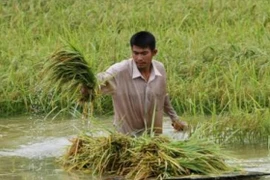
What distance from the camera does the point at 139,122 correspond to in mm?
7160

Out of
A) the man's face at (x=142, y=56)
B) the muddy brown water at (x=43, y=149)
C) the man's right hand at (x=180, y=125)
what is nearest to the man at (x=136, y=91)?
the man's face at (x=142, y=56)

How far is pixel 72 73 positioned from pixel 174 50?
4.16m

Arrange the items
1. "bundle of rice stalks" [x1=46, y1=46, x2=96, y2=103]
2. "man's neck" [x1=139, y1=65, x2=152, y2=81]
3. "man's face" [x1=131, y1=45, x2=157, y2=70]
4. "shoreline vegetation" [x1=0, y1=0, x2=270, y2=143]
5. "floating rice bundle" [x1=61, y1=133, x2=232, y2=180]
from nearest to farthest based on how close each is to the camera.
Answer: "floating rice bundle" [x1=61, y1=133, x2=232, y2=180] → "bundle of rice stalks" [x1=46, y1=46, x2=96, y2=103] → "man's face" [x1=131, y1=45, x2=157, y2=70] → "man's neck" [x1=139, y1=65, x2=152, y2=81] → "shoreline vegetation" [x1=0, y1=0, x2=270, y2=143]

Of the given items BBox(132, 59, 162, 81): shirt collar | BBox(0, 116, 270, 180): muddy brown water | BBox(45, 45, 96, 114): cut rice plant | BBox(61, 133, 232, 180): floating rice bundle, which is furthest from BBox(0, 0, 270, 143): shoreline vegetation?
BBox(61, 133, 232, 180): floating rice bundle

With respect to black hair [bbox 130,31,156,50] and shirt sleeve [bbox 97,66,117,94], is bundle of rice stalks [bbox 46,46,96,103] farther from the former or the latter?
black hair [bbox 130,31,156,50]

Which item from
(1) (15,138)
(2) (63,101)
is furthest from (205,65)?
(1) (15,138)

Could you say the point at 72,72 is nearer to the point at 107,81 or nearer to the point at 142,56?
the point at 107,81

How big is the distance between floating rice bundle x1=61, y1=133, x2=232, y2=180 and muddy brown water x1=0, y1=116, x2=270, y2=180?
143 mm

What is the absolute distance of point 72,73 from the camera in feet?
23.0

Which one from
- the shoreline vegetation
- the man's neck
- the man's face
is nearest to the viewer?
the man's face

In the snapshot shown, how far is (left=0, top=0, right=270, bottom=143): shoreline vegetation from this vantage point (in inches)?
334

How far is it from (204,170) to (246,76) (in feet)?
11.0

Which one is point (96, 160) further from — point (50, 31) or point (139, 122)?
point (50, 31)

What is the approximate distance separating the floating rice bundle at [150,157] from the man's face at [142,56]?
61cm
